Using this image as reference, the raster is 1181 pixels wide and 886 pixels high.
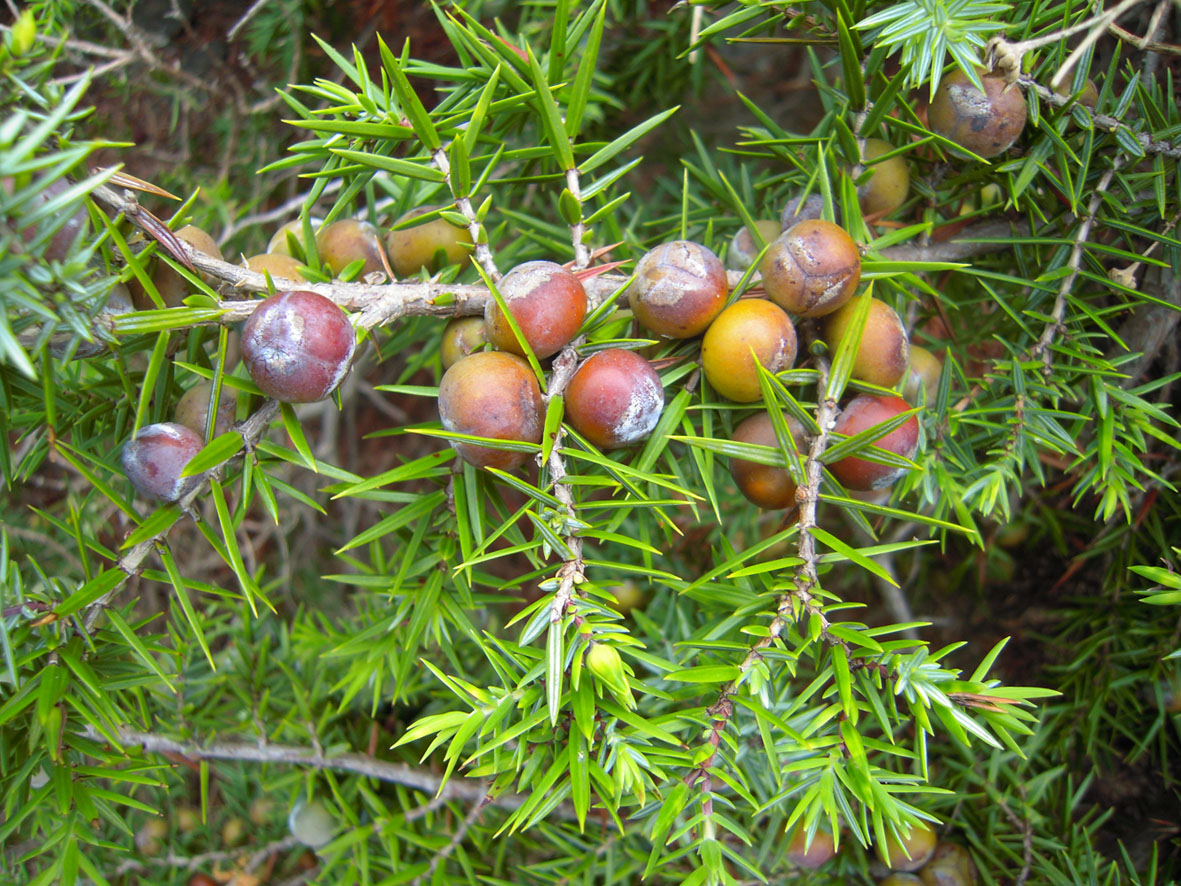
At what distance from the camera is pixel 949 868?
3.87 feet

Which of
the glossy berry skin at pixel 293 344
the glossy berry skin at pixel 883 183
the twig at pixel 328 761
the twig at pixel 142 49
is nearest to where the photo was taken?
the glossy berry skin at pixel 293 344

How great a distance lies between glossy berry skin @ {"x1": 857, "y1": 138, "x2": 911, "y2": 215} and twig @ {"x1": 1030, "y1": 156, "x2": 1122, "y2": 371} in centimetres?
24

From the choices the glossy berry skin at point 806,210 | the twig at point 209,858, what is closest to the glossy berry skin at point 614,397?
the glossy berry skin at point 806,210

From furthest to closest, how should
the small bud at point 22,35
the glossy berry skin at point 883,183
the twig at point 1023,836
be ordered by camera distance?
the twig at point 1023,836
the glossy berry skin at point 883,183
the small bud at point 22,35

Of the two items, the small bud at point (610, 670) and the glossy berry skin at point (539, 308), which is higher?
the glossy berry skin at point (539, 308)

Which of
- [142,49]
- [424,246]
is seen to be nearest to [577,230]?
[424,246]

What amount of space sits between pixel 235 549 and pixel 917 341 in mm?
1307

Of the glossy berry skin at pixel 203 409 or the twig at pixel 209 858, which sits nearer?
the glossy berry skin at pixel 203 409

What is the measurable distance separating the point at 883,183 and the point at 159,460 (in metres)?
1.03

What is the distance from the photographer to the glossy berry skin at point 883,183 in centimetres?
101

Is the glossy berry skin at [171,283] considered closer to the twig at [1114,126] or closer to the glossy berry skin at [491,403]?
the glossy berry skin at [491,403]

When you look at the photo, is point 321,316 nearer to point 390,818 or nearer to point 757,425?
point 757,425

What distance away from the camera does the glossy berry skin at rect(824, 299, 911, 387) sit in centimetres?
89

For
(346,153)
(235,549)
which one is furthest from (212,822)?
(346,153)
